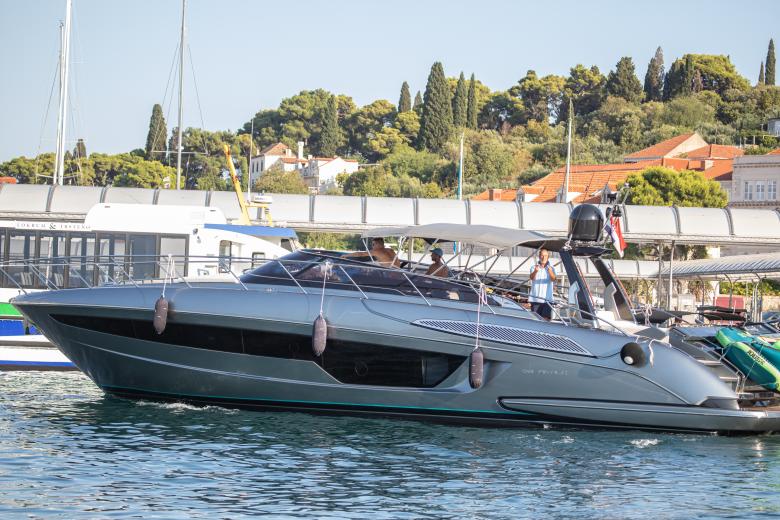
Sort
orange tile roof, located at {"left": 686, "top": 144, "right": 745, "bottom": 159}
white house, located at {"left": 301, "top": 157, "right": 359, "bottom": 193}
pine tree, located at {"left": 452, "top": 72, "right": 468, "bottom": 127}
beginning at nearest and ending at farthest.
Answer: orange tile roof, located at {"left": 686, "top": 144, "right": 745, "bottom": 159} < pine tree, located at {"left": 452, "top": 72, "right": 468, "bottom": 127} < white house, located at {"left": 301, "top": 157, "right": 359, "bottom": 193}

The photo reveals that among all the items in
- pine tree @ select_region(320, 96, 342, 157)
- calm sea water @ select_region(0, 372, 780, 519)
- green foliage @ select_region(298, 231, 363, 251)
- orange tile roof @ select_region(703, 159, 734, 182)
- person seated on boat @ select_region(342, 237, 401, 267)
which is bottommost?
calm sea water @ select_region(0, 372, 780, 519)

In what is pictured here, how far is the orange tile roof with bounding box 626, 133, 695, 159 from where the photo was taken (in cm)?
10081

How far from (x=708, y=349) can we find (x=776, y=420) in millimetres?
1293

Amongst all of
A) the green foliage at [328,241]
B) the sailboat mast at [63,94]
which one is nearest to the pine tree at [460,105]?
the green foliage at [328,241]

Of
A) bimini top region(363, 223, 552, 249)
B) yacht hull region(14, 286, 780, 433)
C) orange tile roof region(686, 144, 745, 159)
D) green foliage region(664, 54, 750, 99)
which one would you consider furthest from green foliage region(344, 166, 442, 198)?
yacht hull region(14, 286, 780, 433)

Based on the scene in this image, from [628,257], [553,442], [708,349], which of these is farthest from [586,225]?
[628,257]

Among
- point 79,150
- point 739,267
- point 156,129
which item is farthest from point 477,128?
point 739,267

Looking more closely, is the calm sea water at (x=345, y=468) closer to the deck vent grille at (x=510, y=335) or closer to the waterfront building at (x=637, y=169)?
the deck vent grille at (x=510, y=335)

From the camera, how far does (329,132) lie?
140 meters

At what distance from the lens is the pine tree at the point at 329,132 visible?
139 metres

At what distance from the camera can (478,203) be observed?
32125mm

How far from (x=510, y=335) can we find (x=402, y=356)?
49.2 inches

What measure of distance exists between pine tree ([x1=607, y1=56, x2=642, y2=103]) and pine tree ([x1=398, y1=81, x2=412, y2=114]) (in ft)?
87.4

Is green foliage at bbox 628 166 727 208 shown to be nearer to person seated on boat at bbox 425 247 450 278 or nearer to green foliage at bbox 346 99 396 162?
person seated on boat at bbox 425 247 450 278
